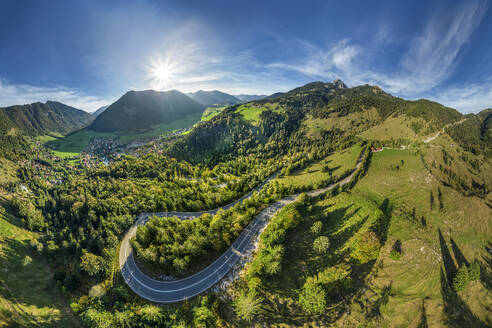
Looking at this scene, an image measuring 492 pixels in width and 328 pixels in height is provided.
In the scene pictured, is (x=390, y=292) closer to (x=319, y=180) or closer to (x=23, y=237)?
(x=319, y=180)

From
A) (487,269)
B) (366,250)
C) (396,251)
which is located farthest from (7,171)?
(487,269)

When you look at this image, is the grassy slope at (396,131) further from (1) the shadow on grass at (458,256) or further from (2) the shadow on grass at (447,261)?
(2) the shadow on grass at (447,261)

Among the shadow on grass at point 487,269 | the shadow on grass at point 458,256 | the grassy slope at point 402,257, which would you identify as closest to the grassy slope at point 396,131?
the grassy slope at point 402,257

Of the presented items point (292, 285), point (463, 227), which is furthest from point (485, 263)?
point (292, 285)

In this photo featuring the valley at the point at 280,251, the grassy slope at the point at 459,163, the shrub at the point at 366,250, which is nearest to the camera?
the valley at the point at 280,251

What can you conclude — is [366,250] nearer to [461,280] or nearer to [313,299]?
[313,299]

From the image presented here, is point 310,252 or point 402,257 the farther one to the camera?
point 402,257
